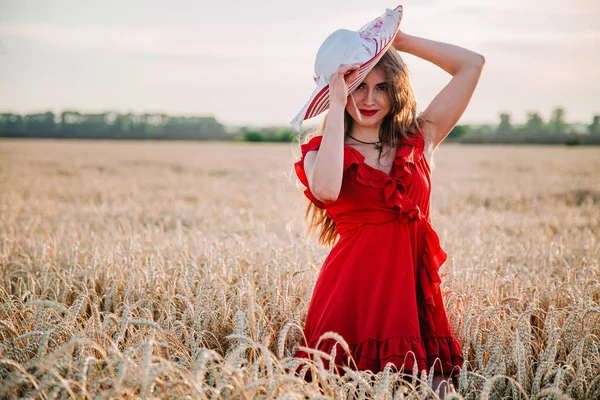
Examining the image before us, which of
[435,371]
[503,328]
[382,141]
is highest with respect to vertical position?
[382,141]

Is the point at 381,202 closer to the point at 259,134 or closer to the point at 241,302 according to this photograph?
the point at 241,302

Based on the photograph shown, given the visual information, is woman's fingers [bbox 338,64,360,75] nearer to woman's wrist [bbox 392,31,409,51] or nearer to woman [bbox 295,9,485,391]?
woman [bbox 295,9,485,391]

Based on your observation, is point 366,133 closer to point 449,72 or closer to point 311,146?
point 311,146

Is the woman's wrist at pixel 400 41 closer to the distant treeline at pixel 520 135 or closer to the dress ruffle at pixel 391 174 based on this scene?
the dress ruffle at pixel 391 174

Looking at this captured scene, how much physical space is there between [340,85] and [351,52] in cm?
16

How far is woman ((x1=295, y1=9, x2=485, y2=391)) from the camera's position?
A: 2447mm

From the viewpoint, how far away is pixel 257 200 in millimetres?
10102

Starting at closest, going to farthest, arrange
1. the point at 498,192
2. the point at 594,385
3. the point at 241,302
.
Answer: the point at 594,385 → the point at 241,302 → the point at 498,192

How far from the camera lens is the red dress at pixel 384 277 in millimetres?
2475

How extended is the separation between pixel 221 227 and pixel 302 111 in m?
3.96

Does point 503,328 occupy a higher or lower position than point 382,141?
lower

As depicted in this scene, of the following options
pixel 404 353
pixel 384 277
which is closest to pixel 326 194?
pixel 384 277

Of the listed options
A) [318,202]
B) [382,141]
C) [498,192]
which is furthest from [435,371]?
[498,192]

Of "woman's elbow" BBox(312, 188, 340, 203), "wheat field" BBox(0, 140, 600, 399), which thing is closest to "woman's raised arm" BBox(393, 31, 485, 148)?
"woman's elbow" BBox(312, 188, 340, 203)
